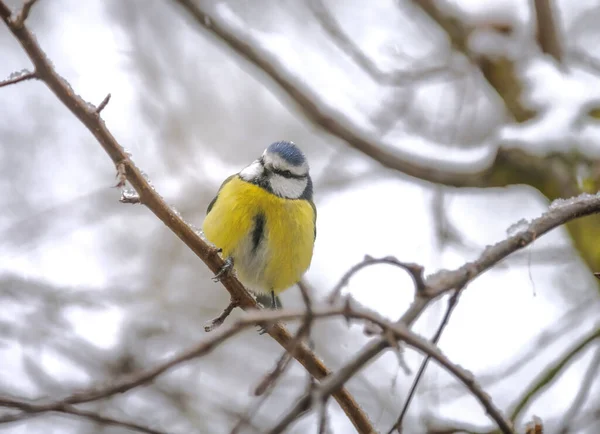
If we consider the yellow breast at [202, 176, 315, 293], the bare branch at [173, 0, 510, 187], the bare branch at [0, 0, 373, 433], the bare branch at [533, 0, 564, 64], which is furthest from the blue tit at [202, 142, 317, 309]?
the bare branch at [533, 0, 564, 64]

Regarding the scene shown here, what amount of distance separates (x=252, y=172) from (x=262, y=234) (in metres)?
0.43

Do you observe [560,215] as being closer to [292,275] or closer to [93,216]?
[292,275]

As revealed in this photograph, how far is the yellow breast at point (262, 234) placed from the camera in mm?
3498

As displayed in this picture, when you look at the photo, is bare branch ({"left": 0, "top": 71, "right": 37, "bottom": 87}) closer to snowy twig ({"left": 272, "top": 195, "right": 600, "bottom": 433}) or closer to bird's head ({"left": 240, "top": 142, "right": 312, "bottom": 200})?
snowy twig ({"left": 272, "top": 195, "right": 600, "bottom": 433})

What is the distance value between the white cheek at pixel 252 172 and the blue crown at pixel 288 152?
0.14 m

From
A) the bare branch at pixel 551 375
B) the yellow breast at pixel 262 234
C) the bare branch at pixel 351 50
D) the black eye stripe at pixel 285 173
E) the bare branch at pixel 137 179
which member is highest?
the bare branch at pixel 351 50

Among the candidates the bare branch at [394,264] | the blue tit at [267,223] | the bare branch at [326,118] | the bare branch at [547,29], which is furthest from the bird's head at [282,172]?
the bare branch at [394,264]

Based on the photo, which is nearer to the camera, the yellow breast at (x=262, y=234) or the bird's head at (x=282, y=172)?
the yellow breast at (x=262, y=234)

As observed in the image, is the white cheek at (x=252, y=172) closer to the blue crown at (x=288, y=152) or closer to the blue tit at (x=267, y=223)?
the blue tit at (x=267, y=223)

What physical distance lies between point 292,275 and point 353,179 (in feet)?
4.65

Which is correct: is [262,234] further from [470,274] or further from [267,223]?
[470,274]

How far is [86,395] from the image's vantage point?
1.15 meters

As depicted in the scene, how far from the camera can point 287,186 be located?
3.82 metres

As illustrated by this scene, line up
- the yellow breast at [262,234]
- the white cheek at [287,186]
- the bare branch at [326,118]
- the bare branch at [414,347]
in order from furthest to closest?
the bare branch at [326,118], the white cheek at [287,186], the yellow breast at [262,234], the bare branch at [414,347]
